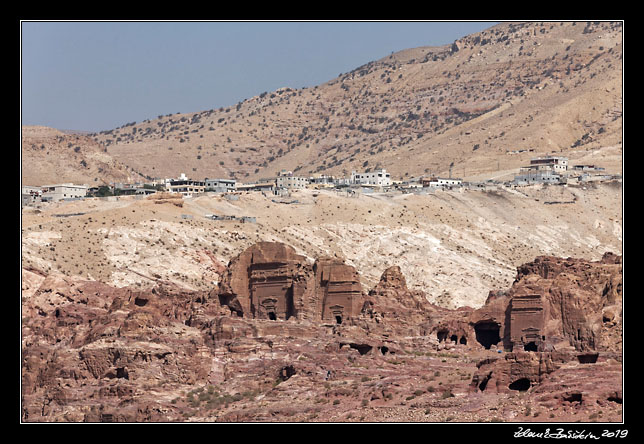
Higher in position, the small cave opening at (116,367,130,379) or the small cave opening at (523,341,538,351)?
the small cave opening at (523,341,538,351)

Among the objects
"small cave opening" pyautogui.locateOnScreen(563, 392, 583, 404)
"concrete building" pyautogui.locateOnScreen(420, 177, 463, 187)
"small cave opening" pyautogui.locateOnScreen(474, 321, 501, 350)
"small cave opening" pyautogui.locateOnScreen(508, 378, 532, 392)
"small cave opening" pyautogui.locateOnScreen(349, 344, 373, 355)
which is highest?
"concrete building" pyautogui.locateOnScreen(420, 177, 463, 187)

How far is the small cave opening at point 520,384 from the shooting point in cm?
6425

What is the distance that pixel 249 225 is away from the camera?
150 meters

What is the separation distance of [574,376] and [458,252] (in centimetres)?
8580

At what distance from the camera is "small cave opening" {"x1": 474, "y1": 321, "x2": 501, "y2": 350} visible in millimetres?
89062

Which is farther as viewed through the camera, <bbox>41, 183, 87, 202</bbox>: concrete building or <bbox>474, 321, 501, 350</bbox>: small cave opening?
<bbox>41, 183, 87, 202</bbox>: concrete building

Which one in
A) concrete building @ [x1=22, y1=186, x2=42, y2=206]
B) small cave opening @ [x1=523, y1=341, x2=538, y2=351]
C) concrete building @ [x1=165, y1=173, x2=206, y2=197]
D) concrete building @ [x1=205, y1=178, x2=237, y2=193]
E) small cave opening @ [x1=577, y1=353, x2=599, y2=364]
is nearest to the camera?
small cave opening @ [x1=577, y1=353, x2=599, y2=364]

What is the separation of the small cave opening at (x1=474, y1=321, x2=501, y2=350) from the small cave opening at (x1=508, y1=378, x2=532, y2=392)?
2422 centimetres

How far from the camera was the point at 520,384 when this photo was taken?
211 feet

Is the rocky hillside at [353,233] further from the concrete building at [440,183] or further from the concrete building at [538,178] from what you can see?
the concrete building at [440,183]

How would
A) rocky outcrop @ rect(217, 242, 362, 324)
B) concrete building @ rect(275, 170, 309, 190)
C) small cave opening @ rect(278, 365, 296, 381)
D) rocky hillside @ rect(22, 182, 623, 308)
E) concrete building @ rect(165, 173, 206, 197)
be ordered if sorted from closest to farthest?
small cave opening @ rect(278, 365, 296, 381) < rocky outcrop @ rect(217, 242, 362, 324) < rocky hillside @ rect(22, 182, 623, 308) < concrete building @ rect(275, 170, 309, 190) < concrete building @ rect(165, 173, 206, 197)

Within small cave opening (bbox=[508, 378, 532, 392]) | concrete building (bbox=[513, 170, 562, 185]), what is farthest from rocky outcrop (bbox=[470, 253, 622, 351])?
concrete building (bbox=[513, 170, 562, 185])

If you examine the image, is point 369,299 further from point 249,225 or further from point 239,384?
point 249,225

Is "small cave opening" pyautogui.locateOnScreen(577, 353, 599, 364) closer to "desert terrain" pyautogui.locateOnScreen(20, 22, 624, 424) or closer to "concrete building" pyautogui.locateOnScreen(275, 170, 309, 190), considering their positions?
"desert terrain" pyautogui.locateOnScreen(20, 22, 624, 424)
